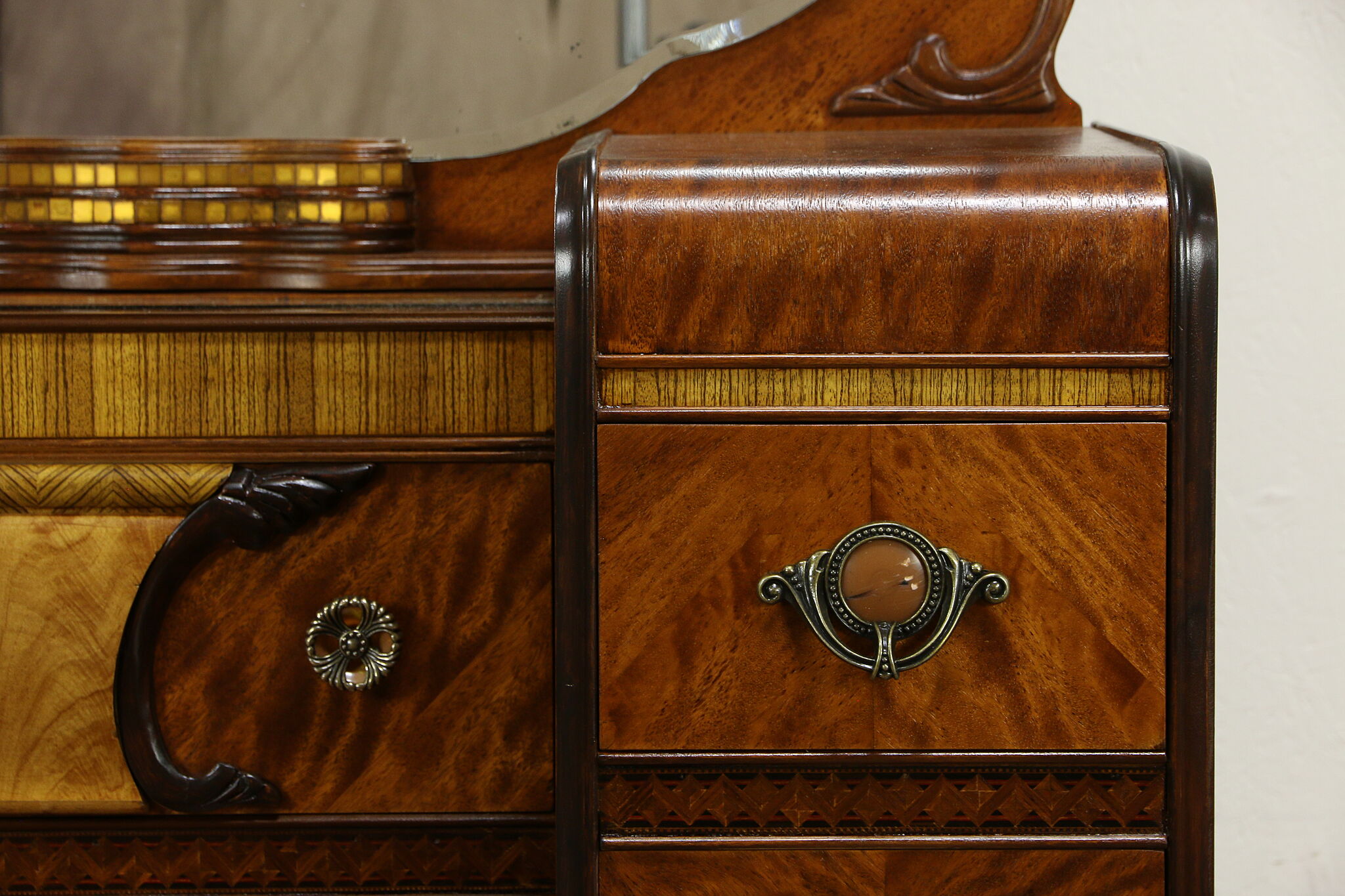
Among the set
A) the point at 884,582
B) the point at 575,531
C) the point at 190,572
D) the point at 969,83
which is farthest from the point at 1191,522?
the point at 190,572

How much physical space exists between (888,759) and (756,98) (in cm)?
46

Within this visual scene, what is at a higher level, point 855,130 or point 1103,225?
point 855,130

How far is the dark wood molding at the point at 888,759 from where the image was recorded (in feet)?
1.57

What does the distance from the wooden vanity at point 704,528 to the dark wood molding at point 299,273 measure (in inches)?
1.5

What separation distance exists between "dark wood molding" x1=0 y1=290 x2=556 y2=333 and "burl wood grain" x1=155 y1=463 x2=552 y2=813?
0.08 m

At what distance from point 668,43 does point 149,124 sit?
0.37 m

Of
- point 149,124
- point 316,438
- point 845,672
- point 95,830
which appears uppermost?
point 149,124

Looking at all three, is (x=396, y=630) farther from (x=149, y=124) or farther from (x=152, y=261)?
(x=149, y=124)

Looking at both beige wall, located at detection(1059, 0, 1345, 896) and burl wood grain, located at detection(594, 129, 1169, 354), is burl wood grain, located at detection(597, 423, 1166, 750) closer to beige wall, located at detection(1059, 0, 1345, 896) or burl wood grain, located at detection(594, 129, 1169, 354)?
burl wood grain, located at detection(594, 129, 1169, 354)

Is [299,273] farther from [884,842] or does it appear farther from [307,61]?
[884,842]

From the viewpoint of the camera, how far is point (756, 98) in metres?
0.74

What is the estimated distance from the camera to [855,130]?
73 cm

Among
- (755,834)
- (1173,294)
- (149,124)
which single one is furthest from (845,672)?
(149,124)

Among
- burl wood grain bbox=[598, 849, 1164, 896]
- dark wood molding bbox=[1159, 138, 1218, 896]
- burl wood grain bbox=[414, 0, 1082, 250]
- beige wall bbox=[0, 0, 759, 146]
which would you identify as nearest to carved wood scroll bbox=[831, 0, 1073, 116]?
burl wood grain bbox=[414, 0, 1082, 250]
